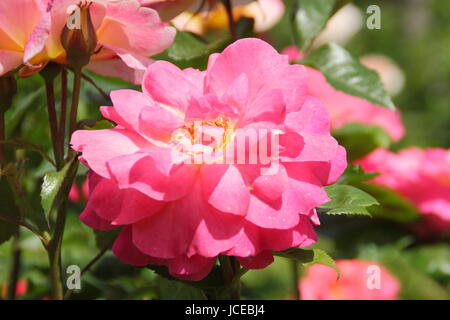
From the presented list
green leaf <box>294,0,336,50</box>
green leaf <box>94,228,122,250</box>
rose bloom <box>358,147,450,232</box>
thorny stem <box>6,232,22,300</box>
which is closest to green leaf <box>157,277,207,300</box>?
green leaf <box>94,228,122,250</box>

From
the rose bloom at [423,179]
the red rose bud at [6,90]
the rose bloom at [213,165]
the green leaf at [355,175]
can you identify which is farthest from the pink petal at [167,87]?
the rose bloom at [423,179]

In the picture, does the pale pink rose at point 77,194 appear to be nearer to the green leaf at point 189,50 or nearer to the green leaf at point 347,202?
the green leaf at point 189,50

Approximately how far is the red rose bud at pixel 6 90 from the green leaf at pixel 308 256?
0.21m

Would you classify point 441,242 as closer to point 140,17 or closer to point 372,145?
point 372,145

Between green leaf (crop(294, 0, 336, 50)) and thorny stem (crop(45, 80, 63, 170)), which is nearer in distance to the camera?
thorny stem (crop(45, 80, 63, 170))

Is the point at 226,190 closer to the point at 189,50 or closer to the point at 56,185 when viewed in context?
the point at 56,185

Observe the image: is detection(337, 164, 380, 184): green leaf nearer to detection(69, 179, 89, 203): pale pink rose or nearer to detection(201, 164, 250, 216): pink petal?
detection(201, 164, 250, 216): pink petal

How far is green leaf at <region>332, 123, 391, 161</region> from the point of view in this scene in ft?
2.84

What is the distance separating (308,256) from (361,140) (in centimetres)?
41

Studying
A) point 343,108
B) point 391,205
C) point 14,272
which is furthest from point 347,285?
point 14,272

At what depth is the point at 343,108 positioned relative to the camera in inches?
41.0

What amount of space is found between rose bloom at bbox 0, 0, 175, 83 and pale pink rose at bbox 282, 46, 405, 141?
20.9 inches

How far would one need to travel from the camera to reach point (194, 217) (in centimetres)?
44

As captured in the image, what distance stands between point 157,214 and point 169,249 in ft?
0.07
